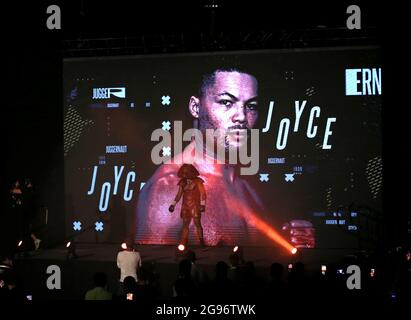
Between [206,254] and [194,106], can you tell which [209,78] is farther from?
[206,254]

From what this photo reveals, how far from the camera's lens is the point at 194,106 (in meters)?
14.1

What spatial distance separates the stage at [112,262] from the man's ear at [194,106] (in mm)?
2740

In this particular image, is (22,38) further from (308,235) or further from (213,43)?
(308,235)

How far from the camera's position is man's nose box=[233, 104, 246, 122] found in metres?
13.9

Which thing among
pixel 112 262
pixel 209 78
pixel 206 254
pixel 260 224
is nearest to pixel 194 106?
pixel 209 78

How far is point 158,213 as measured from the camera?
14359 millimetres

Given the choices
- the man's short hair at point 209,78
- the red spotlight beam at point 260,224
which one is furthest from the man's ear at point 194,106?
the red spotlight beam at point 260,224

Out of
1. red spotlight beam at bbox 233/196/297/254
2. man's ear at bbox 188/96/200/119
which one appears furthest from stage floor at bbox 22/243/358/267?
man's ear at bbox 188/96/200/119

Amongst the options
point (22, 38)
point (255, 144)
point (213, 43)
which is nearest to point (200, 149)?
point (255, 144)

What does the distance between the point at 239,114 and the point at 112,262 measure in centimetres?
405

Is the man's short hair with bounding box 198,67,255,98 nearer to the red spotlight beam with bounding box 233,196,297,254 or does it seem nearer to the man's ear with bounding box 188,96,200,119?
the man's ear with bounding box 188,96,200,119

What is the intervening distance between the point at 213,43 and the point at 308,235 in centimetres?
429

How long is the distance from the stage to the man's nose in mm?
2610

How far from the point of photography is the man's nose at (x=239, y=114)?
13.9m
